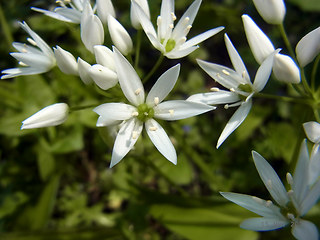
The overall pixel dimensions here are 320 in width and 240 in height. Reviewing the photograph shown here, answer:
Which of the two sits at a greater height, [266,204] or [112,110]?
[112,110]

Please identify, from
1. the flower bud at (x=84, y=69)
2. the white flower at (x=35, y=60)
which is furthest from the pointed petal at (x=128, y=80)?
the white flower at (x=35, y=60)

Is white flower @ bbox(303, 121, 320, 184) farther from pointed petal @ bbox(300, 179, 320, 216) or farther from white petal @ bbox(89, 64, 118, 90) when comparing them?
white petal @ bbox(89, 64, 118, 90)

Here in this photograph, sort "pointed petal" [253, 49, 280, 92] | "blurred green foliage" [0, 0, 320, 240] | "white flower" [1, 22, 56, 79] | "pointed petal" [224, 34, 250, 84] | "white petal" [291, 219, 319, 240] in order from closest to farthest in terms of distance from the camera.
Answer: "white petal" [291, 219, 319, 240] → "pointed petal" [253, 49, 280, 92] → "pointed petal" [224, 34, 250, 84] → "white flower" [1, 22, 56, 79] → "blurred green foliage" [0, 0, 320, 240]

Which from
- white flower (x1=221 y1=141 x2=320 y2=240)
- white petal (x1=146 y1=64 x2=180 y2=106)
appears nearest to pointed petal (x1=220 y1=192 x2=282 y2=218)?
white flower (x1=221 y1=141 x2=320 y2=240)

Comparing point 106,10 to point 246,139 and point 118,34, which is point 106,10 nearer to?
point 118,34

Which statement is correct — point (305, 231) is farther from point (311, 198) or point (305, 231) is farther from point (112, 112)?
point (112, 112)

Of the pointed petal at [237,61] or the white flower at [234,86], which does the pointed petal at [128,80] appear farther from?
the pointed petal at [237,61]

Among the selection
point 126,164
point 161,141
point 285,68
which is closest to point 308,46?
point 285,68

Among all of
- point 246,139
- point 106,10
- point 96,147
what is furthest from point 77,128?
point 246,139
